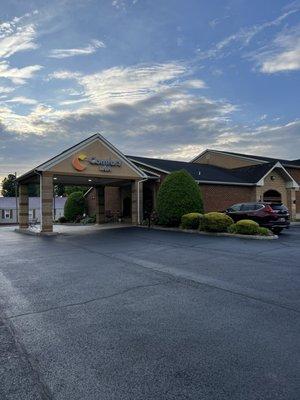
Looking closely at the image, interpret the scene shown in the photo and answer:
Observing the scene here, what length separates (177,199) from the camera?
2228 centimetres

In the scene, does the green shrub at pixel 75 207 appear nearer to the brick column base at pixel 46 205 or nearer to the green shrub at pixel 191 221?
the brick column base at pixel 46 205

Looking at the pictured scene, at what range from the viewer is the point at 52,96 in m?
18.2

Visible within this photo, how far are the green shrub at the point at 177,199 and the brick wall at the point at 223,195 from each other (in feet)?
14.9

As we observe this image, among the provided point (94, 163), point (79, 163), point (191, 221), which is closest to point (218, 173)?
point (191, 221)

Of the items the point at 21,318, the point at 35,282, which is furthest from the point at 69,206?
the point at 21,318

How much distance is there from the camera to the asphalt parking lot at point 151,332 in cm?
336

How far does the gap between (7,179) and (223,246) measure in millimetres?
104405

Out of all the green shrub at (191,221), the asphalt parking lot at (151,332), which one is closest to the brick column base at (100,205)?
the green shrub at (191,221)

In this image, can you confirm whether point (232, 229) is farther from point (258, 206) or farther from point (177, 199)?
point (177, 199)

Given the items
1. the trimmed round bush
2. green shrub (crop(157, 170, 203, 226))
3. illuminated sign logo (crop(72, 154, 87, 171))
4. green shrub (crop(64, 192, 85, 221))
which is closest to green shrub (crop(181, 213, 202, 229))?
green shrub (crop(157, 170, 203, 226))

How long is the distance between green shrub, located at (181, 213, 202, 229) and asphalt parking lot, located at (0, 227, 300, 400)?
34.2 feet

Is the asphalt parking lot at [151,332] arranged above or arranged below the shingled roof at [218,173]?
below

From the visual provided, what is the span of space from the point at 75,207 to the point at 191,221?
21.2 metres

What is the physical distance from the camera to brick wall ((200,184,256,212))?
27.4 meters
